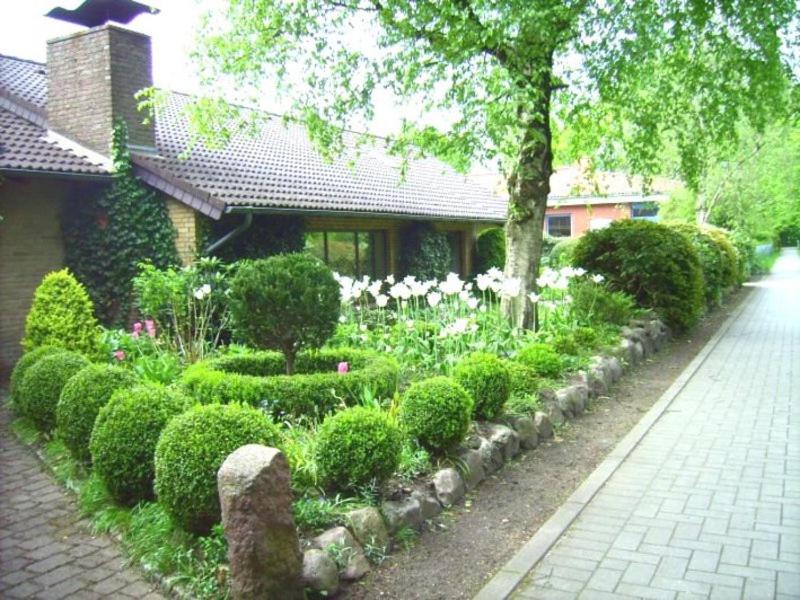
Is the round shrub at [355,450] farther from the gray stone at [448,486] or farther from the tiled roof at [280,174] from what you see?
the tiled roof at [280,174]

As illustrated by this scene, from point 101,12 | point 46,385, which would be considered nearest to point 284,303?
point 46,385

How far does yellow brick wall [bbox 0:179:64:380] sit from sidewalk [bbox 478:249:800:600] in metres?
9.50

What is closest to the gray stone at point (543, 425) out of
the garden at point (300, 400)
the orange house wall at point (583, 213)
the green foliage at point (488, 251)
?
the garden at point (300, 400)

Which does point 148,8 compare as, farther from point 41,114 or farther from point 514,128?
point 514,128

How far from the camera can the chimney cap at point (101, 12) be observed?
12828mm

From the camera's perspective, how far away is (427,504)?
4.92 meters

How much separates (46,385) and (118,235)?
5.85m

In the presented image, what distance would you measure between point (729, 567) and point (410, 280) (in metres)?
5.18

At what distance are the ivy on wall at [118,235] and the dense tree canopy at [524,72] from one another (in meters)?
2.07

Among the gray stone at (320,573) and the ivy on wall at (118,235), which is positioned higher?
the ivy on wall at (118,235)

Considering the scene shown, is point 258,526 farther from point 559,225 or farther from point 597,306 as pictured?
point 559,225

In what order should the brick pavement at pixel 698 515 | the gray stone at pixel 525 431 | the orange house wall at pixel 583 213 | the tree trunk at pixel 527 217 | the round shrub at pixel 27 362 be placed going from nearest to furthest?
the brick pavement at pixel 698 515 → the gray stone at pixel 525 431 → the round shrub at pixel 27 362 → the tree trunk at pixel 527 217 → the orange house wall at pixel 583 213

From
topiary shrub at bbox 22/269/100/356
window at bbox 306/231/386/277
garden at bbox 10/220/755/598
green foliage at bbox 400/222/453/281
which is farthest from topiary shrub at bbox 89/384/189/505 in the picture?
green foliage at bbox 400/222/453/281

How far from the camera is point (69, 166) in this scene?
11.6 meters
